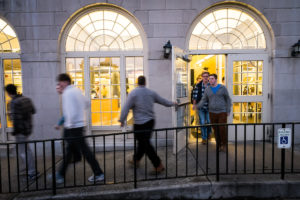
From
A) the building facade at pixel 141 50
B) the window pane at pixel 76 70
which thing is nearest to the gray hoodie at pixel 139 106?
the building facade at pixel 141 50

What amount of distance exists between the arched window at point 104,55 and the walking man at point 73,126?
2.46m

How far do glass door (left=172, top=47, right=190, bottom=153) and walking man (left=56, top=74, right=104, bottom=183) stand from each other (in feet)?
7.42

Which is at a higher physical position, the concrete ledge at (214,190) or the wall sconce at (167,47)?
the wall sconce at (167,47)

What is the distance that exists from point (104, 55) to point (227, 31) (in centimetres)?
381

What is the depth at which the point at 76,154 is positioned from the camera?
395 centimetres

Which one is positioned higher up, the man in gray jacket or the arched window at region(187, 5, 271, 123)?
the arched window at region(187, 5, 271, 123)

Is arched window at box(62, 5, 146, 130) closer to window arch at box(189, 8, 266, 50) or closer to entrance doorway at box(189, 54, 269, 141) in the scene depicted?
window arch at box(189, 8, 266, 50)

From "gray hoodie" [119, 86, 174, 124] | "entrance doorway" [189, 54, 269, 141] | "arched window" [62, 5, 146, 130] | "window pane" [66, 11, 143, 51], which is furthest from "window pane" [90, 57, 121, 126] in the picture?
"entrance doorway" [189, 54, 269, 141]

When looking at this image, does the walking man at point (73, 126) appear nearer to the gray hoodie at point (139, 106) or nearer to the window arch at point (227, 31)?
the gray hoodie at point (139, 106)

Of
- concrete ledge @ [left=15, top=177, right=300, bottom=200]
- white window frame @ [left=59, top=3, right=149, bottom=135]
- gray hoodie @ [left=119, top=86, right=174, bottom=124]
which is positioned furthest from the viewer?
white window frame @ [left=59, top=3, right=149, bottom=135]

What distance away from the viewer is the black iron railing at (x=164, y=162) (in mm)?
3650

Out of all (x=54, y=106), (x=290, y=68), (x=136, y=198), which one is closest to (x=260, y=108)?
(x=290, y=68)

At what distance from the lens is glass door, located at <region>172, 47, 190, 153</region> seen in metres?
5.33

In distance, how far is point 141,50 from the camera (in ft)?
21.0
